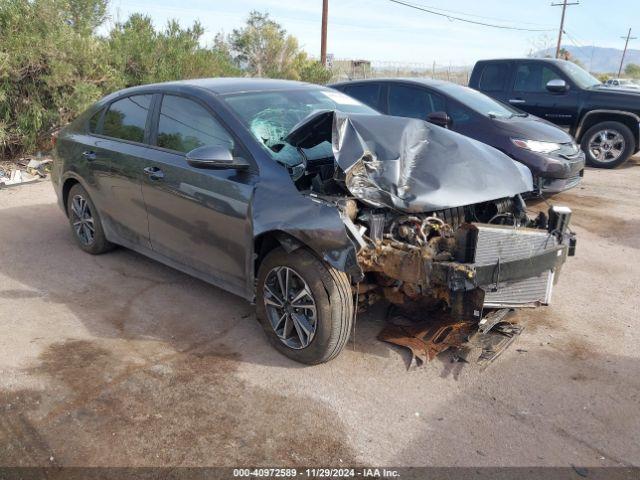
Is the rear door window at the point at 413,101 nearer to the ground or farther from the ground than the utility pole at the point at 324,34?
nearer to the ground

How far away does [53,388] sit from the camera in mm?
3352

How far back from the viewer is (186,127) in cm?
420

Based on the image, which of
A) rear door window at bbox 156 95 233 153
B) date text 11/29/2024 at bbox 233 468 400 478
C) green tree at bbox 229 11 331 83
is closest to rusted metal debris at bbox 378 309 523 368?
date text 11/29/2024 at bbox 233 468 400 478

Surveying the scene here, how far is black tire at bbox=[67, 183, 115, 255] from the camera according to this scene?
531cm

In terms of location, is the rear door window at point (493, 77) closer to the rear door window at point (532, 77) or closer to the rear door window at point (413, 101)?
the rear door window at point (532, 77)

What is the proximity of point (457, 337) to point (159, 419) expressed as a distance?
1.98m

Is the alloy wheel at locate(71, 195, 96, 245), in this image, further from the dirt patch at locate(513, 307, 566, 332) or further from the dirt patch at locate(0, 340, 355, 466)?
the dirt patch at locate(513, 307, 566, 332)

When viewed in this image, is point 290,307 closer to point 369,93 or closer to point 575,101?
point 369,93

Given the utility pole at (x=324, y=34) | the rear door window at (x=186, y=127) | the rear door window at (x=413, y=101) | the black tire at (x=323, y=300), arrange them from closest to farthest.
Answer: the black tire at (x=323, y=300) < the rear door window at (x=186, y=127) < the rear door window at (x=413, y=101) < the utility pole at (x=324, y=34)

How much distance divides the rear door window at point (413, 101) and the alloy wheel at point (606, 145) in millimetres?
4260

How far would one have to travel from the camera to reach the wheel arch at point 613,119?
32.1ft

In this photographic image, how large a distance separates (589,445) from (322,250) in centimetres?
176

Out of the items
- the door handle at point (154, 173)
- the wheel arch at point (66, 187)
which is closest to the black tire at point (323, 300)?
the door handle at point (154, 173)

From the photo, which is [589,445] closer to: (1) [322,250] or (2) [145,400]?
(1) [322,250]
